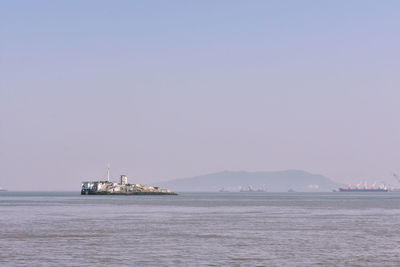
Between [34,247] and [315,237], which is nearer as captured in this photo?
[34,247]

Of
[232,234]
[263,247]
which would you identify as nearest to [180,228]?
[232,234]

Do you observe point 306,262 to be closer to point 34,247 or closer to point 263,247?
point 263,247

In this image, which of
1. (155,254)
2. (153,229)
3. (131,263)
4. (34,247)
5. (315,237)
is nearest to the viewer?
(131,263)

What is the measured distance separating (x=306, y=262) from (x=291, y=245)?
388 inches

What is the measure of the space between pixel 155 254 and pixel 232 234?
57.0ft

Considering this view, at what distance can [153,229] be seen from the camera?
6512 centimetres

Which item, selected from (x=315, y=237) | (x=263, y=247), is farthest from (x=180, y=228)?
(x=263, y=247)

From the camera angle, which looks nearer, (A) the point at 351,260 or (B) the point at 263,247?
(A) the point at 351,260

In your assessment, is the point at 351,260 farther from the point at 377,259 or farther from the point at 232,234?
the point at 232,234

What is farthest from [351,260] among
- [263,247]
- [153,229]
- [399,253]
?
[153,229]

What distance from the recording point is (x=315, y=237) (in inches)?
2164

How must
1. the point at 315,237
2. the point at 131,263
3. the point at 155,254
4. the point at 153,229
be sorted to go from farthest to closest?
1. the point at 153,229
2. the point at 315,237
3. the point at 155,254
4. the point at 131,263

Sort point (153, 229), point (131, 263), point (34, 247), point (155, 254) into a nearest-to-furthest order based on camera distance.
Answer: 1. point (131, 263)
2. point (155, 254)
3. point (34, 247)
4. point (153, 229)

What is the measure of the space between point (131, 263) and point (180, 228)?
2976cm
